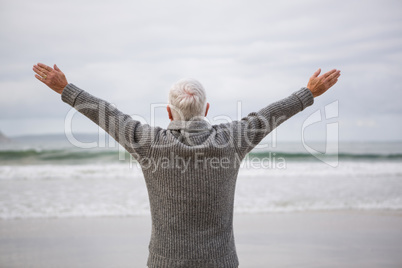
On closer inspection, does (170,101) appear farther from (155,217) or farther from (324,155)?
(324,155)

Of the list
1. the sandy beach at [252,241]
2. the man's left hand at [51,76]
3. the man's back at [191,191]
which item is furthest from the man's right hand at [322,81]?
the sandy beach at [252,241]

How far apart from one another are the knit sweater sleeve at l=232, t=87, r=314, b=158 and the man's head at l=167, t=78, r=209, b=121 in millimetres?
181

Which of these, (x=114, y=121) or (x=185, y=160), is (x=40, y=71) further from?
(x=185, y=160)

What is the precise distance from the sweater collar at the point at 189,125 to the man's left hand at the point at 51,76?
531 mm

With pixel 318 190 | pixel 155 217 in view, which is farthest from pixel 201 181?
pixel 318 190

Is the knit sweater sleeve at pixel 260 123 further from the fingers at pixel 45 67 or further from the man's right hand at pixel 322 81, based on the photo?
the fingers at pixel 45 67

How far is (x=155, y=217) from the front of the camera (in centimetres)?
177

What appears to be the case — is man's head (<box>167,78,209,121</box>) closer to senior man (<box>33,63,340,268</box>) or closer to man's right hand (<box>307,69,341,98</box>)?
senior man (<box>33,63,340,268</box>)

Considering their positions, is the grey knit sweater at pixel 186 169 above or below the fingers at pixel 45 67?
below

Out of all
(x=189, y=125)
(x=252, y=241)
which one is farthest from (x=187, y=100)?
(x=252, y=241)

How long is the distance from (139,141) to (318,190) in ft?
25.1

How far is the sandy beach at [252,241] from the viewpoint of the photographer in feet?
14.0

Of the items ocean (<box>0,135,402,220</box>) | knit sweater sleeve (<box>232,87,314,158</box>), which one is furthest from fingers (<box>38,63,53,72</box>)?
ocean (<box>0,135,402,220</box>)

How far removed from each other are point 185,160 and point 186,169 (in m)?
0.04
